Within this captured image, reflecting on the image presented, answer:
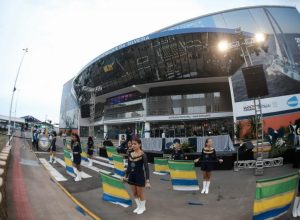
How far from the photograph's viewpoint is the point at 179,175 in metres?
9.38

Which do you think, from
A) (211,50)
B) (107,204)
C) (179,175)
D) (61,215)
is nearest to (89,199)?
(107,204)

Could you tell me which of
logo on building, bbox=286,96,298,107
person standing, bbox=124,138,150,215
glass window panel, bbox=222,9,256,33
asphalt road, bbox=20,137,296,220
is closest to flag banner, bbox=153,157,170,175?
asphalt road, bbox=20,137,296,220

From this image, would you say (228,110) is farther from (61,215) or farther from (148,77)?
(61,215)

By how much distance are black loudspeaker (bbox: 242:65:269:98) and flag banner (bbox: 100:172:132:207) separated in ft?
28.8

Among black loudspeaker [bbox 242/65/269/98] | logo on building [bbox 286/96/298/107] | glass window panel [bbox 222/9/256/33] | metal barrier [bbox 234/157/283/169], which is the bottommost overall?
metal barrier [bbox 234/157/283/169]

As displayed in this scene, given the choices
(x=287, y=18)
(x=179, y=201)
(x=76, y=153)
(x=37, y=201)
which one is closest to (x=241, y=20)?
(x=287, y=18)

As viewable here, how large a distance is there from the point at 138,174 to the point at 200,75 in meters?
37.1

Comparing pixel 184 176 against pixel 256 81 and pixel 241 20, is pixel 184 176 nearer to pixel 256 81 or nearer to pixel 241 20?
pixel 256 81

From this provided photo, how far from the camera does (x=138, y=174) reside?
6605 mm

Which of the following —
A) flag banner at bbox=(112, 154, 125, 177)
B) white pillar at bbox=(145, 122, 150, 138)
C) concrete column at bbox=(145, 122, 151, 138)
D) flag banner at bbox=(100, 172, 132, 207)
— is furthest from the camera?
concrete column at bbox=(145, 122, 151, 138)

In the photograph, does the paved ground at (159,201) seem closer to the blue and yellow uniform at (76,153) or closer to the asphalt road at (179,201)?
the asphalt road at (179,201)

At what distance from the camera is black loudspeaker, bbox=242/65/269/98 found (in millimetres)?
12805

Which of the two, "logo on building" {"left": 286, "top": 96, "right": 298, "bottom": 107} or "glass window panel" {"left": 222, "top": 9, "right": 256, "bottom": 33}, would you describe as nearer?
"logo on building" {"left": 286, "top": 96, "right": 298, "bottom": 107}

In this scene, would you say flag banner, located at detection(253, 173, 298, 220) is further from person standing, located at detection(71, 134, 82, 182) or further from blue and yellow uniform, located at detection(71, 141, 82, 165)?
blue and yellow uniform, located at detection(71, 141, 82, 165)
